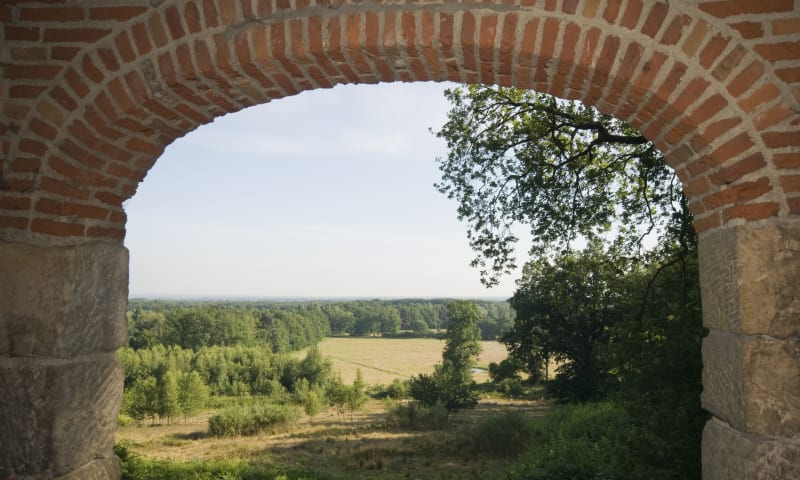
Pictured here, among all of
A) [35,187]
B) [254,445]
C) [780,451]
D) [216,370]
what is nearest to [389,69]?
[35,187]

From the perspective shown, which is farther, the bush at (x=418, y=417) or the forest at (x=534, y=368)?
the bush at (x=418, y=417)

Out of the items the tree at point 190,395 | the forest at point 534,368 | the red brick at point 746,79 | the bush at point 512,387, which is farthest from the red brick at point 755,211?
the tree at point 190,395

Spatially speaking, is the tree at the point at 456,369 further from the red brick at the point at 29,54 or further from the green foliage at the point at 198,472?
the red brick at the point at 29,54

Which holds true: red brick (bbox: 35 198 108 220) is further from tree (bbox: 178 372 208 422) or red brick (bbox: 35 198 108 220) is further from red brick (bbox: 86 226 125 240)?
tree (bbox: 178 372 208 422)

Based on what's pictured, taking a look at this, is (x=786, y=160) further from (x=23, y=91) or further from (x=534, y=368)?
(x=534, y=368)

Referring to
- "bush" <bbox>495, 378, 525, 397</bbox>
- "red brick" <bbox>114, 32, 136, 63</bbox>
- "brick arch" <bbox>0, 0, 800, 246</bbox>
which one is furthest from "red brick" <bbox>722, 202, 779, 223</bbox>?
"bush" <bbox>495, 378, 525, 397</bbox>

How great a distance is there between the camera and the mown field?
22172 mm

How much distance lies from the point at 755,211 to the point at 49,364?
3772 millimetres

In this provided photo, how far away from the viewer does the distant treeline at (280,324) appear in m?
60.4

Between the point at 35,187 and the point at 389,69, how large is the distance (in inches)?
83.8

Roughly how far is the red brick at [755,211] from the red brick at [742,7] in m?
0.92

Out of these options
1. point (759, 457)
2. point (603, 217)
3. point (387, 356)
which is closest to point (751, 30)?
point (759, 457)

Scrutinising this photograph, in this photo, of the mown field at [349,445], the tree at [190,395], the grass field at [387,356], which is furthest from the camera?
the grass field at [387,356]

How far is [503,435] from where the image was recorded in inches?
922
